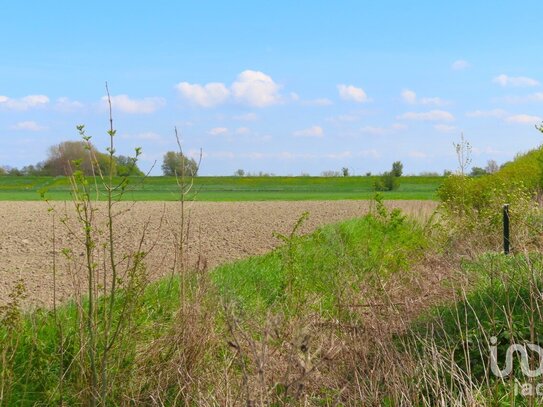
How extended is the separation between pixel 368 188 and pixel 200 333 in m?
53.8

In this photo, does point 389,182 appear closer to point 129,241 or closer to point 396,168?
point 396,168

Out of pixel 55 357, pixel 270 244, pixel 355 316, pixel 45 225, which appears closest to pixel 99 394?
pixel 55 357

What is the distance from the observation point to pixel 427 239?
43.7ft

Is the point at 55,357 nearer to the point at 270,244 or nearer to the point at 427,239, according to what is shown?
the point at 427,239
